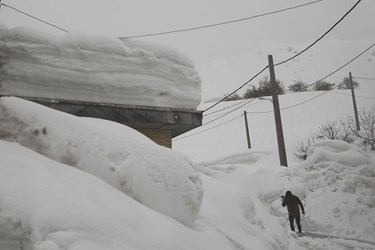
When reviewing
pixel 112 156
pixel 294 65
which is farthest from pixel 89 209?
pixel 294 65

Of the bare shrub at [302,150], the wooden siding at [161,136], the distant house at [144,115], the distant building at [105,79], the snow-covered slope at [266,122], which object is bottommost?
the bare shrub at [302,150]

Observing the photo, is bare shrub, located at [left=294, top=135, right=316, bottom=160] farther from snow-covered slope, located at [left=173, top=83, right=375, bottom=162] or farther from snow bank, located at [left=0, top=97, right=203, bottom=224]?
snow bank, located at [left=0, top=97, right=203, bottom=224]

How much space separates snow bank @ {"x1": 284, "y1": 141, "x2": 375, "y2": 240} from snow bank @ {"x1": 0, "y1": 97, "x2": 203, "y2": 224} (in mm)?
7285

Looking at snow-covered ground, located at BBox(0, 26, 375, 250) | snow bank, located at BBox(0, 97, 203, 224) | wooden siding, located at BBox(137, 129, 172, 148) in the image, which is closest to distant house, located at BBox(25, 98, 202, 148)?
wooden siding, located at BBox(137, 129, 172, 148)

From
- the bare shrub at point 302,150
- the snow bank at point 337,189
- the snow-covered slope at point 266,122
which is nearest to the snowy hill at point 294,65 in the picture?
the snow-covered slope at point 266,122

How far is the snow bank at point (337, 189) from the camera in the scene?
31.4 ft

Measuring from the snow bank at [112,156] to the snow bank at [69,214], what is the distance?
0.32 metres

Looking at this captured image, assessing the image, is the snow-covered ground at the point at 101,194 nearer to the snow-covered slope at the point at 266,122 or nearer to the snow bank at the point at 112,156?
the snow bank at the point at 112,156

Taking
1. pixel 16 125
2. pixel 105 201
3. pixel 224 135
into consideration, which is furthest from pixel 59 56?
pixel 224 135

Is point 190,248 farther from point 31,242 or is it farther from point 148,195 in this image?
point 31,242

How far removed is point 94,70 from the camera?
7195 mm

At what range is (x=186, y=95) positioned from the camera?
8172 millimetres

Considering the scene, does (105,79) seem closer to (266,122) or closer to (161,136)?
(161,136)

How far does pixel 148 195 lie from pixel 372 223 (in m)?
8.38
